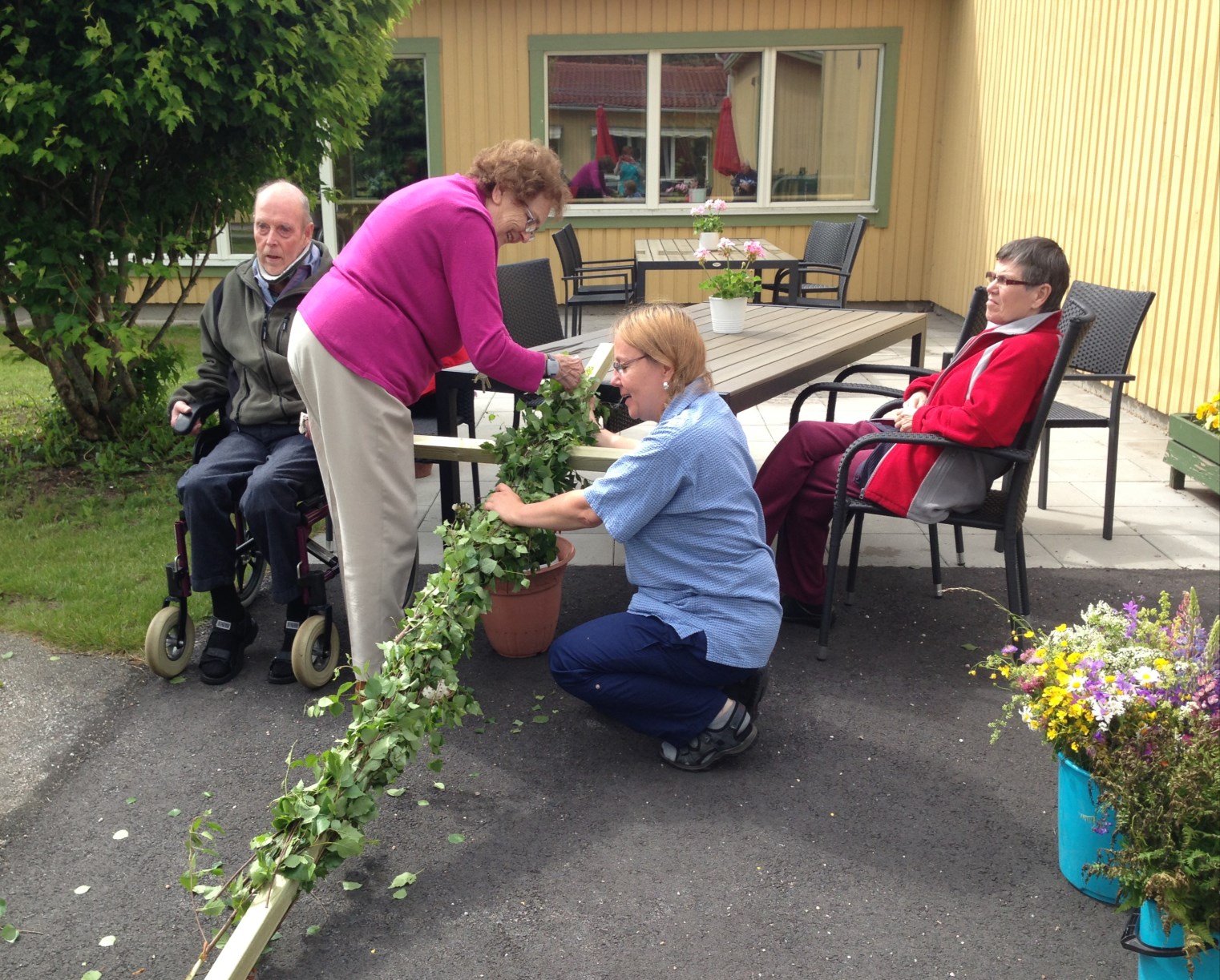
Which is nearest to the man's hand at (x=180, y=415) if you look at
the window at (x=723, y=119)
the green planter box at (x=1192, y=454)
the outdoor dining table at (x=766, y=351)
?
the outdoor dining table at (x=766, y=351)

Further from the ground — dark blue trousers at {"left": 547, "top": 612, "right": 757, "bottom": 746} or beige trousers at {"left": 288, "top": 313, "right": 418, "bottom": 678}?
beige trousers at {"left": 288, "top": 313, "right": 418, "bottom": 678}

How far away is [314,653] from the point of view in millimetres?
3648

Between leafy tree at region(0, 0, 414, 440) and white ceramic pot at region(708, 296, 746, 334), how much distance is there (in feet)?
7.63

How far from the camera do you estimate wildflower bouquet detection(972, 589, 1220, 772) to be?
7.55 feet

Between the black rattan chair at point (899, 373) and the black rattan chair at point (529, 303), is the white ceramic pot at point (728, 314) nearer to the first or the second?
the black rattan chair at point (899, 373)

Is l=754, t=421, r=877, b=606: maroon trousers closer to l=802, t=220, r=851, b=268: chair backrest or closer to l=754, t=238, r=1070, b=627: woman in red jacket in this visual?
l=754, t=238, r=1070, b=627: woman in red jacket

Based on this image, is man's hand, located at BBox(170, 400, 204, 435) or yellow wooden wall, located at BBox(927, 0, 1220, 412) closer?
man's hand, located at BBox(170, 400, 204, 435)

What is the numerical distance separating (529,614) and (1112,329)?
3.26 meters

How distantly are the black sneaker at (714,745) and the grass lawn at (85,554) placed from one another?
2.05m

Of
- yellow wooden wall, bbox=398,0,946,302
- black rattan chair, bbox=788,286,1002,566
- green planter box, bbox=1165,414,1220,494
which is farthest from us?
yellow wooden wall, bbox=398,0,946,302

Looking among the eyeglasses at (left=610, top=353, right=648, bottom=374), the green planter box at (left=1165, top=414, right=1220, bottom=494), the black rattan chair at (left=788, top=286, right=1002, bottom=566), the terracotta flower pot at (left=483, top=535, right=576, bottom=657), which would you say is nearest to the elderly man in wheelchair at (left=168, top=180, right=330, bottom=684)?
the terracotta flower pot at (left=483, top=535, right=576, bottom=657)

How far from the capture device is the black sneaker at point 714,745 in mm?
3146

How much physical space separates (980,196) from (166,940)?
9943 mm

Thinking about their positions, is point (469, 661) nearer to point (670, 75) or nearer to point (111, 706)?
point (111, 706)
